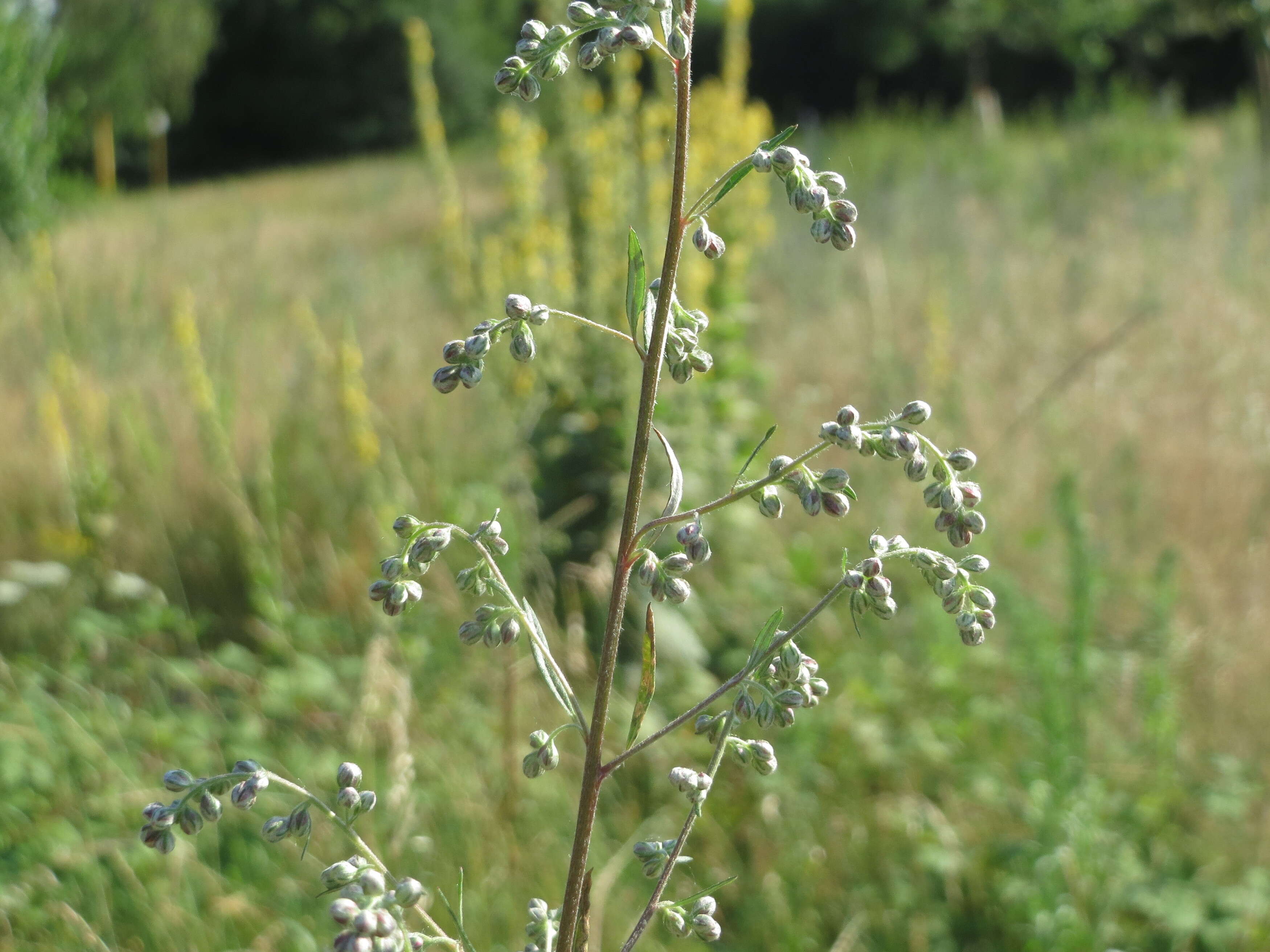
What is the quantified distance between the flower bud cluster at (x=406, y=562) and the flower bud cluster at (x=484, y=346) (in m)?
0.11

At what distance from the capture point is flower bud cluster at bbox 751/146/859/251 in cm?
72

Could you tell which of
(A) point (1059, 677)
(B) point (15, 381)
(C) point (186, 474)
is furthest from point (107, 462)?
(A) point (1059, 677)

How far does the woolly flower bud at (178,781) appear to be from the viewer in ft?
2.68

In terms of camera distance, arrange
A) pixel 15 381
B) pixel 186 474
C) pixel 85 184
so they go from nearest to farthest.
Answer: pixel 186 474
pixel 15 381
pixel 85 184

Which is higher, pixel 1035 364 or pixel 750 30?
pixel 750 30

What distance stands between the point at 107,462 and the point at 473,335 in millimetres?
4368

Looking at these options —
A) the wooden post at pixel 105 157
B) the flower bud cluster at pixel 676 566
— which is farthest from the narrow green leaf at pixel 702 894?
the wooden post at pixel 105 157

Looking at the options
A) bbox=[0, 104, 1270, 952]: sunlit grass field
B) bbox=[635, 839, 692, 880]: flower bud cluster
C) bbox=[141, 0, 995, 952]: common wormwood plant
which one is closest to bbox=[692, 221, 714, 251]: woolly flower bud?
bbox=[141, 0, 995, 952]: common wormwood plant

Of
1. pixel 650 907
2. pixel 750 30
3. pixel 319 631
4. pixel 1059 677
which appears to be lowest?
pixel 319 631

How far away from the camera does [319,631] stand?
3506 millimetres

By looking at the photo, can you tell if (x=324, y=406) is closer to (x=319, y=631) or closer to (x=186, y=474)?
(x=186, y=474)

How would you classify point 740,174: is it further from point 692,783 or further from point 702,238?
point 692,783

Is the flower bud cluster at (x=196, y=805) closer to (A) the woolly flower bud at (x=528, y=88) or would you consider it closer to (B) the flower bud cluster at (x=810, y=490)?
(B) the flower bud cluster at (x=810, y=490)

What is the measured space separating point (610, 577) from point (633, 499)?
185 centimetres
